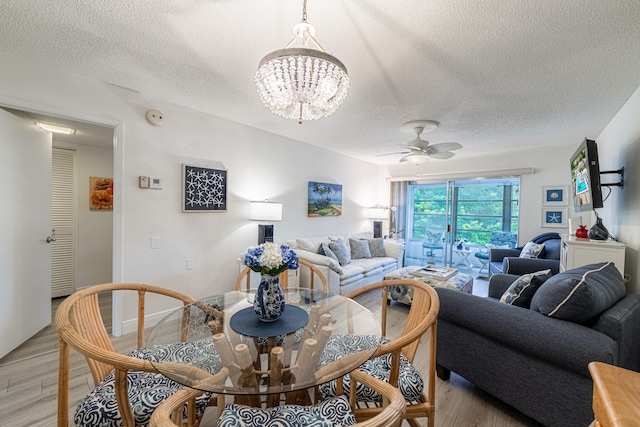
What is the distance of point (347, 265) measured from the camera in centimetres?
423

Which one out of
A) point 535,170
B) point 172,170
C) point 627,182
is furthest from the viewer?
point 535,170

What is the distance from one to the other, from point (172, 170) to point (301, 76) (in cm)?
227

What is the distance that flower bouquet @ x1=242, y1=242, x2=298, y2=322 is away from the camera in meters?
1.36

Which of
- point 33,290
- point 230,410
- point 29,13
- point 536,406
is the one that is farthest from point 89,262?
point 536,406

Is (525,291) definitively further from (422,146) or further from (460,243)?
(460,243)

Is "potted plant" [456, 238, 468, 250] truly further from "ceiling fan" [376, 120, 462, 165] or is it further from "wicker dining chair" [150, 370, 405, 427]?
"wicker dining chair" [150, 370, 405, 427]

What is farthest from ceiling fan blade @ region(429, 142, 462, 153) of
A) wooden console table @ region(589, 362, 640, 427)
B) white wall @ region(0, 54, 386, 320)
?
wooden console table @ region(589, 362, 640, 427)

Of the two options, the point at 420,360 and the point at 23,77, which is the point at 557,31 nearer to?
the point at 420,360

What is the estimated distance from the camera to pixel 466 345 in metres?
1.88

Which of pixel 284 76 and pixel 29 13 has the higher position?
pixel 29 13

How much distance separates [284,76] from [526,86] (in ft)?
7.48

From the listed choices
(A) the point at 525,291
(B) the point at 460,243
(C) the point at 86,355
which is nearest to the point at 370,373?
(C) the point at 86,355

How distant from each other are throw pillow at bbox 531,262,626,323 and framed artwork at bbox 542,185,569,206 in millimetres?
3519

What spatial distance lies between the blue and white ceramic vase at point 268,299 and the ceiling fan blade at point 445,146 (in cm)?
265
